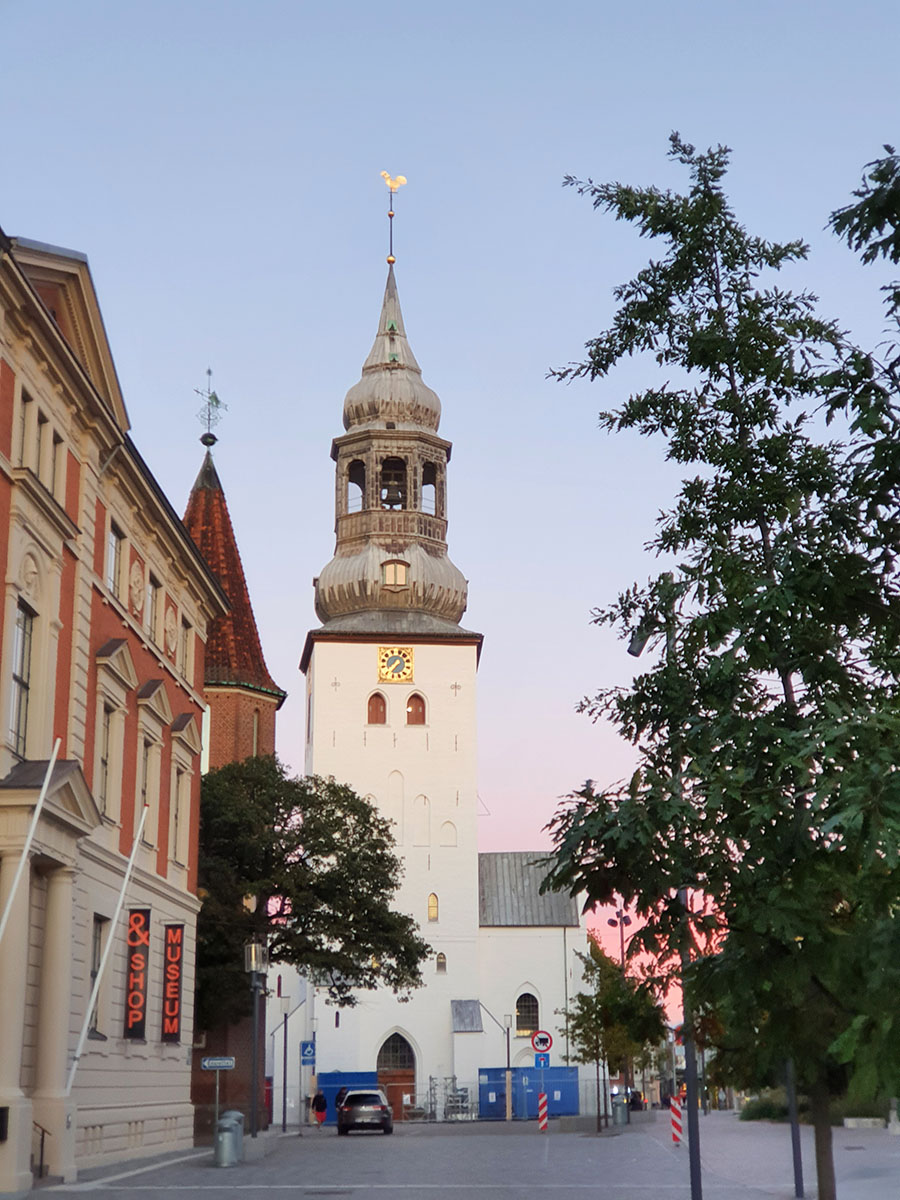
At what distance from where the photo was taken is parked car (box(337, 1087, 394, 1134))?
163ft

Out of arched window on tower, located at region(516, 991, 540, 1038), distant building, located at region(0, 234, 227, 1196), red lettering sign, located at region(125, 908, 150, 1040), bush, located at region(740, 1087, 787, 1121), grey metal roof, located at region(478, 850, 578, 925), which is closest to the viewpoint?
distant building, located at region(0, 234, 227, 1196)

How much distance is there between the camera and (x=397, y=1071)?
261ft

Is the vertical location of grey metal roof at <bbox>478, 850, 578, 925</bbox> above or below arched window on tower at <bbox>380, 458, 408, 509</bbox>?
below

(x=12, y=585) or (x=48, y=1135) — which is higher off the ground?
(x=12, y=585)

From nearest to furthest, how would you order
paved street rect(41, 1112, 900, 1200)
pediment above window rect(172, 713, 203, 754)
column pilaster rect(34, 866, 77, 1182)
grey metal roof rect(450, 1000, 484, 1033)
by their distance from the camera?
paved street rect(41, 1112, 900, 1200) → column pilaster rect(34, 866, 77, 1182) → pediment above window rect(172, 713, 203, 754) → grey metal roof rect(450, 1000, 484, 1033)

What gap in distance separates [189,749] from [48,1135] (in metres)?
14.3

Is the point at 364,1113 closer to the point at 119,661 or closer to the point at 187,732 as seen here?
the point at 187,732

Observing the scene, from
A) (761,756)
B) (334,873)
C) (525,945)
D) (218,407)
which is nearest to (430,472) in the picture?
(218,407)

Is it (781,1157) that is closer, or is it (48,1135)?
(48,1135)

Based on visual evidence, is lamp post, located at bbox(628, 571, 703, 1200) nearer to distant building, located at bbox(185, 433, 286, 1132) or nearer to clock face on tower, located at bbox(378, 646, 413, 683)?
distant building, located at bbox(185, 433, 286, 1132)

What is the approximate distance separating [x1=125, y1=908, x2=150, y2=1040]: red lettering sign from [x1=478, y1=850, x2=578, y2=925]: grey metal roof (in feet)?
194

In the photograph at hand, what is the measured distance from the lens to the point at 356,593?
85.2 m

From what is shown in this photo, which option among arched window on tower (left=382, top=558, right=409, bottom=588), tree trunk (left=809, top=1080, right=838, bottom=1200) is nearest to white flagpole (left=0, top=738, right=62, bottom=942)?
tree trunk (left=809, top=1080, right=838, bottom=1200)

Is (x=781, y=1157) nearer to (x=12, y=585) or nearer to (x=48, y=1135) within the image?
(x=48, y=1135)
